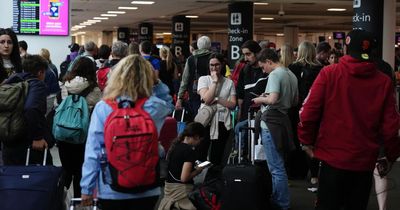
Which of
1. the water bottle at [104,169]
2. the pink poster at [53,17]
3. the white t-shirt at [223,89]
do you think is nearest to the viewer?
the water bottle at [104,169]

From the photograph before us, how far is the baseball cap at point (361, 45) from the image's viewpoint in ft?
14.2

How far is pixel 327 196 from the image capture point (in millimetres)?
4410

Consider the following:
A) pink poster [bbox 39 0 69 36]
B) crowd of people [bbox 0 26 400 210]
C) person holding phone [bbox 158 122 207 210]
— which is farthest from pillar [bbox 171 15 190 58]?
person holding phone [bbox 158 122 207 210]

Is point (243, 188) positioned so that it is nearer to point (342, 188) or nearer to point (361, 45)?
point (342, 188)

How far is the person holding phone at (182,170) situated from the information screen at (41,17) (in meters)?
6.48

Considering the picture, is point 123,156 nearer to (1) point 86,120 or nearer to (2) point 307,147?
(2) point 307,147

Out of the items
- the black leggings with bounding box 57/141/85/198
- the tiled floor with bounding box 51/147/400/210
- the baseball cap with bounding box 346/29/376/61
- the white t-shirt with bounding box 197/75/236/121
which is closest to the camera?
the baseball cap with bounding box 346/29/376/61

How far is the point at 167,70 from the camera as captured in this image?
11727 millimetres

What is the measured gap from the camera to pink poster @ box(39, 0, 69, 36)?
12.8m

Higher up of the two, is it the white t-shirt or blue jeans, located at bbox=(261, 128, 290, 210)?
the white t-shirt

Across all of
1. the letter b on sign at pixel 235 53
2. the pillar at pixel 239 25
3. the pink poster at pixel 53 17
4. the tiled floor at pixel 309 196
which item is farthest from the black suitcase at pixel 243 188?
the pillar at pixel 239 25

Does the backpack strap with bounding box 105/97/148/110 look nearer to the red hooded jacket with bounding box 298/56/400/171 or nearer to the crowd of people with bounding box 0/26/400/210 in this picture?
the crowd of people with bounding box 0/26/400/210

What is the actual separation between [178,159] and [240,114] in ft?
5.89

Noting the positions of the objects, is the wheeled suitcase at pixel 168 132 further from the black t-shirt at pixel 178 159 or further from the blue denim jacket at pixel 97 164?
the blue denim jacket at pixel 97 164
